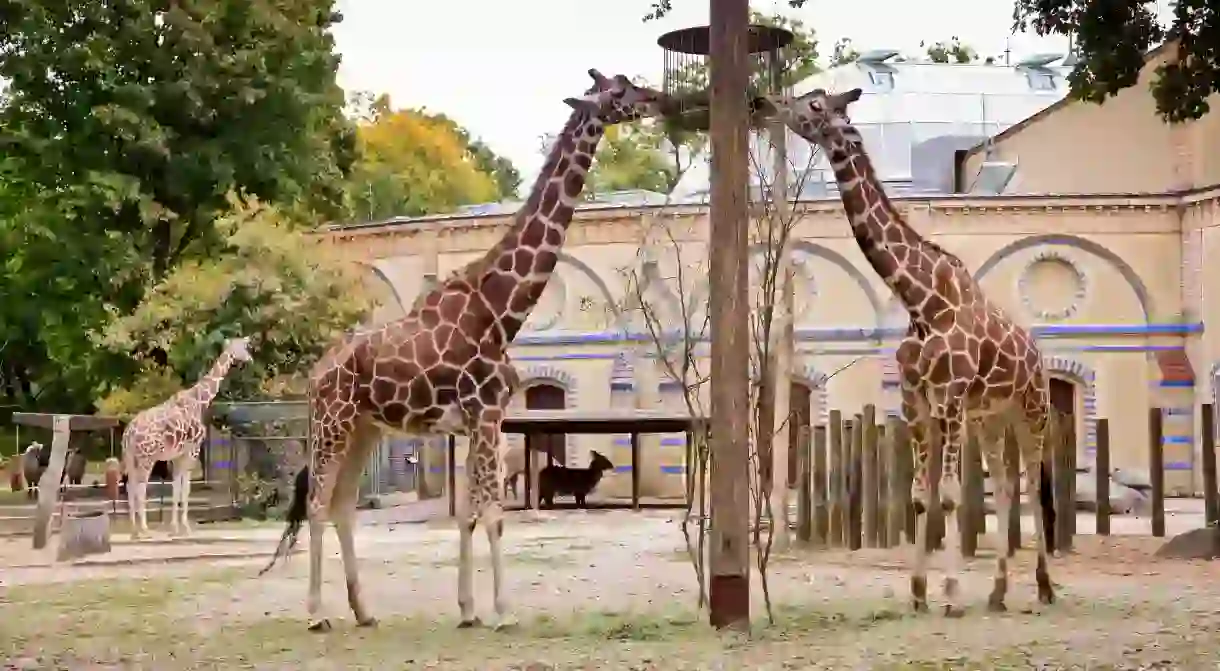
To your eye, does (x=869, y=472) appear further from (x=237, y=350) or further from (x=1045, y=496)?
(x=237, y=350)

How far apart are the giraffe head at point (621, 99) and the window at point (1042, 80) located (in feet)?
97.2

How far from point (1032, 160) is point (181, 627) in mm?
26138

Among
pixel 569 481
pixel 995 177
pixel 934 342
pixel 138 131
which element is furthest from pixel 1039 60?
pixel 934 342

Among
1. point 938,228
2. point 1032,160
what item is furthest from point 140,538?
point 1032,160

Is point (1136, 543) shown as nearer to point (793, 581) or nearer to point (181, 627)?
point (793, 581)

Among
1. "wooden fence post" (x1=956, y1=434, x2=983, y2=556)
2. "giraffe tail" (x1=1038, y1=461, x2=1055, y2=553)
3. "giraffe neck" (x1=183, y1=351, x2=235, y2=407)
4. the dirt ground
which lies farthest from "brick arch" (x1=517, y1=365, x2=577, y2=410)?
"giraffe tail" (x1=1038, y1=461, x2=1055, y2=553)

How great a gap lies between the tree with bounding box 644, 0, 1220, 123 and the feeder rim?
14.8 ft

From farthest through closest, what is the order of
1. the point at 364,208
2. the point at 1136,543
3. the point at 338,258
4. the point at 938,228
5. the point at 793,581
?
the point at 364,208
the point at 938,228
the point at 338,258
the point at 1136,543
the point at 793,581

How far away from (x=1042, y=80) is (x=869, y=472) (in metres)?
24.2

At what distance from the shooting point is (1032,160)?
34156 millimetres

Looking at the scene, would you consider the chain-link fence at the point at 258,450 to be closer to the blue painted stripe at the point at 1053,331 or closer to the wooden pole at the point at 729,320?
the blue painted stripe at the point at 1053,331

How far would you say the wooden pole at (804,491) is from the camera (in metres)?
19.5

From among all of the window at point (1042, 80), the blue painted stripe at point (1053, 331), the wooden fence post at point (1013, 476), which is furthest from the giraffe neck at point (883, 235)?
the window at point (1042, 80)

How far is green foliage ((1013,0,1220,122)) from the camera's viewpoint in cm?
1504
